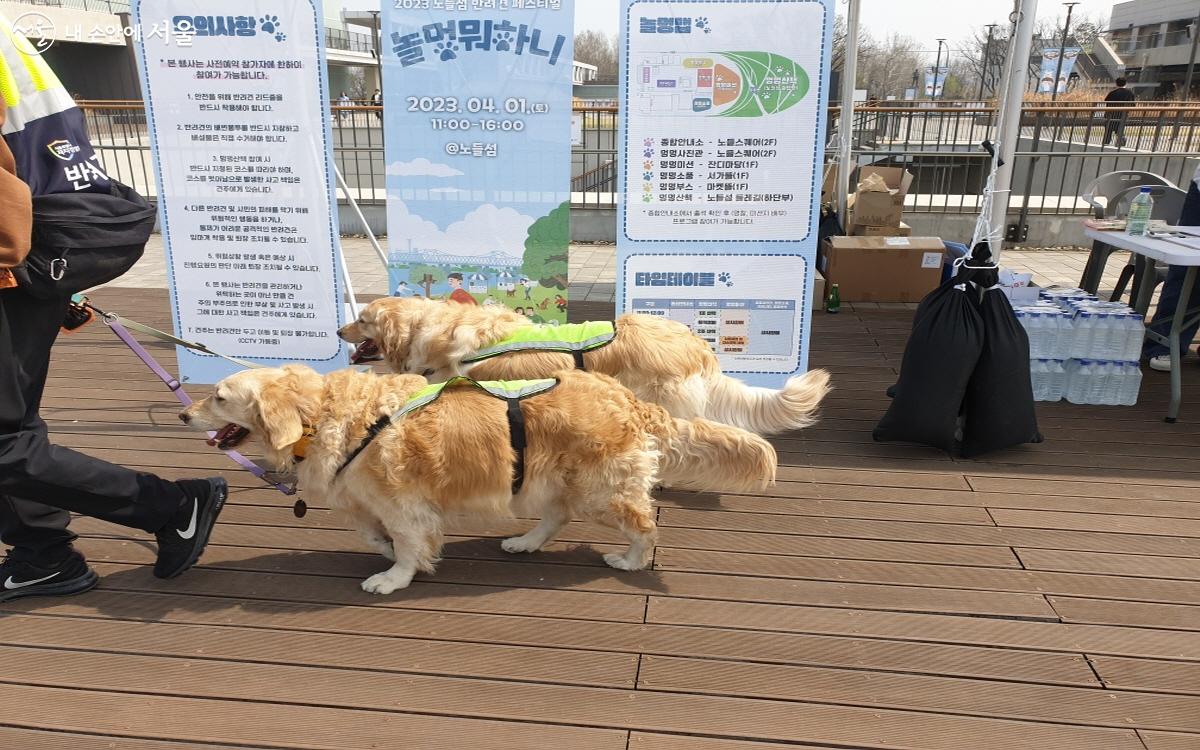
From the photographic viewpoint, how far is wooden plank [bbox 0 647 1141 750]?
2178 mm

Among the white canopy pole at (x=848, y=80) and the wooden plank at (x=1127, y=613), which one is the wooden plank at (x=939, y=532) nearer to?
the wooden plank at (x=1127, y=613)

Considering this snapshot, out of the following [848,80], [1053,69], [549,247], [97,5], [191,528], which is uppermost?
[1053,69]

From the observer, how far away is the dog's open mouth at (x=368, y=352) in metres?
3.91

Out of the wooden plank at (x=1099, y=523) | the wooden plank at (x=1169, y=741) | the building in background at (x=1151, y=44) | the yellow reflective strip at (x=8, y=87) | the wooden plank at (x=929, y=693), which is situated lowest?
the wooden plank at (x=929, y=693)

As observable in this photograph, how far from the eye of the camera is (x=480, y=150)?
14.2 feet

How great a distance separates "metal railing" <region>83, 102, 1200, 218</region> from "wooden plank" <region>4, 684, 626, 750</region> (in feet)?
27.4

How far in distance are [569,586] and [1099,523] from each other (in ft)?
7.68

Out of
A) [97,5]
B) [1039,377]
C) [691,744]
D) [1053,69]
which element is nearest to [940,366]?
[1039,377]

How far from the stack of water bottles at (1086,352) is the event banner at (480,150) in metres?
3.00

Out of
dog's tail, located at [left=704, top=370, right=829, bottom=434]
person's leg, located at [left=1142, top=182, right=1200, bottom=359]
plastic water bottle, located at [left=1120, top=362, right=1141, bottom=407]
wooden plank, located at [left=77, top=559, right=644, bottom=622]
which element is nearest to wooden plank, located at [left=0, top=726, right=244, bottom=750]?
wooden plank, located at [left=77, top=559, right=644, bottom=622]

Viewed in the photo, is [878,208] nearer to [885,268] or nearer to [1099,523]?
[885,268]

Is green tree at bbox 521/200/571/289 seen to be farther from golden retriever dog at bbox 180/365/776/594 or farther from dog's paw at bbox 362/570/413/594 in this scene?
dog's paw at bbox 362/570/413/594

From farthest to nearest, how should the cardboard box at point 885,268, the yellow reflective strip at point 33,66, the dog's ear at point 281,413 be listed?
the cardboard box at point 885,268, the dog's ear at point 281,413, the yellow reflective strip at point 33,66

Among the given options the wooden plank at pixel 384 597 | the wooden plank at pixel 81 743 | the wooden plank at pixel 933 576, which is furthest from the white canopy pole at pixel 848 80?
the wooden plank at pixel 81 743
